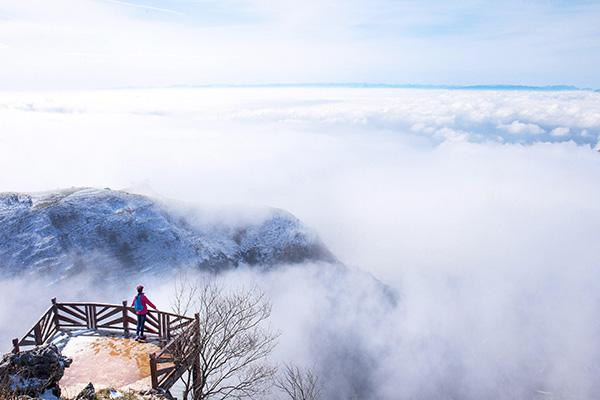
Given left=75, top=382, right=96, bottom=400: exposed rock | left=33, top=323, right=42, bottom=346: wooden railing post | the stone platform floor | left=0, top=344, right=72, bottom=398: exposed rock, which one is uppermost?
left=0, top=344, right=72, bottom=398: exposed rock

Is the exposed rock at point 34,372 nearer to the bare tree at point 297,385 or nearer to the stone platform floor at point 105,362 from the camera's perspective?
the stone platform floor at point 105,362

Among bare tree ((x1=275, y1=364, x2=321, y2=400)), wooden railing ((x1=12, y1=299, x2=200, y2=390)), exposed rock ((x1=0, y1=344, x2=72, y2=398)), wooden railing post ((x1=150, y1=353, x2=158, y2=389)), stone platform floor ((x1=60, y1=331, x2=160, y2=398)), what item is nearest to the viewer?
exposed rock ((x1=0, y1=344, x2=72, y2=398))

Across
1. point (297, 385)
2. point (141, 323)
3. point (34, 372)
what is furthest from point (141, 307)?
point (297, 385)

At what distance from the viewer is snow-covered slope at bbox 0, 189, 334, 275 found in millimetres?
51562

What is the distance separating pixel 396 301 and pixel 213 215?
1434 inches

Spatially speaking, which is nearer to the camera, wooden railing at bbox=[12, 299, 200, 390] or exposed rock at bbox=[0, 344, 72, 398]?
exposed rock at bbox=[0, 344, 72, 398]

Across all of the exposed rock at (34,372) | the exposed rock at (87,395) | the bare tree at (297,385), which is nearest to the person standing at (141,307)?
the exposed rock at (34,372)

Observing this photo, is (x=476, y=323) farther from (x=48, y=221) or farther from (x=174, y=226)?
(x=48, y=221)

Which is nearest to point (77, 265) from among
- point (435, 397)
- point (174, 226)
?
point (174, 226)

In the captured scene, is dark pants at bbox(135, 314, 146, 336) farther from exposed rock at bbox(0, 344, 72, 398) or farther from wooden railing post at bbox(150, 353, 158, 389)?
exposed rock at bbox(0, 344, 72, 398)

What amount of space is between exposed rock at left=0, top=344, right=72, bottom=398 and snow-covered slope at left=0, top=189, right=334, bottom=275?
39.9 m

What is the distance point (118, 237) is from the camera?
56344 mm

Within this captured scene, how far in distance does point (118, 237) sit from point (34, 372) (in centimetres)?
4478

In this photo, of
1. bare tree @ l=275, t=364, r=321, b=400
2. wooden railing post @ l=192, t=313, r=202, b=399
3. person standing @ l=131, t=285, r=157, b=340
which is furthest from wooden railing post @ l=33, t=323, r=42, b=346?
bare tree @ l=275, t=364, r=321, b=400
